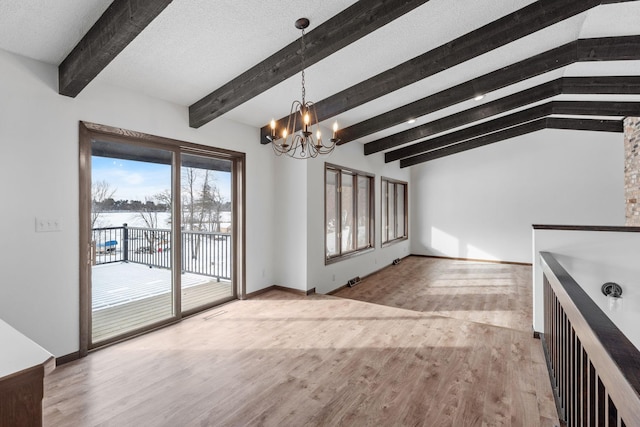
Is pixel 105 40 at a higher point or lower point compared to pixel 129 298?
higher

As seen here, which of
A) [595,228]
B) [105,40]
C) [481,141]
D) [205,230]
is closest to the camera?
[105,40]

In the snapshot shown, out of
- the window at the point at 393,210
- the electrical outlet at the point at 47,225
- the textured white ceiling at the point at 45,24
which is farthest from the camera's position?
the window at the point at 393,210

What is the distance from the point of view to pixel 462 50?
9.87 ft

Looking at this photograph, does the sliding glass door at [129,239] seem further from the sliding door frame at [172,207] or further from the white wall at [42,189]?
the white wall at [42,189]

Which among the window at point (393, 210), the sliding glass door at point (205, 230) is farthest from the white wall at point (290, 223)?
the window at point (393, 210)

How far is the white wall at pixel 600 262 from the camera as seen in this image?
2910 millimetres

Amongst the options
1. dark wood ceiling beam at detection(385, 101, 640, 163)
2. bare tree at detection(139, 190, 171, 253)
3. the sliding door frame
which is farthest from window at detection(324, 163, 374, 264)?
bare tree at detection(139, 190, 171, 253)

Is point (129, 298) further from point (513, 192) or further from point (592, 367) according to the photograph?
point (513, 192)

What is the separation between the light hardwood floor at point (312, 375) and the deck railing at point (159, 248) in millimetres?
855

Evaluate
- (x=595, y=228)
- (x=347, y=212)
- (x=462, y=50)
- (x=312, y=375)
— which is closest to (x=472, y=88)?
(x=462, y=50)

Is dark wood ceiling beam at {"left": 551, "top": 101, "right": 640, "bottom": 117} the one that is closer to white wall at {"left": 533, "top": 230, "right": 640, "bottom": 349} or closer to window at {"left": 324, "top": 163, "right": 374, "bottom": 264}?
white wall at {"left": 533, "top": 230, "right": 640, "bottom": 349}

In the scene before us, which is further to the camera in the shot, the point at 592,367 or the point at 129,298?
the point at 129,298

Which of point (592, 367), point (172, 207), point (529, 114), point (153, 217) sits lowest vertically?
point (592, 367)

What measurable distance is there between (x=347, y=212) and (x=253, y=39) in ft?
12.9
